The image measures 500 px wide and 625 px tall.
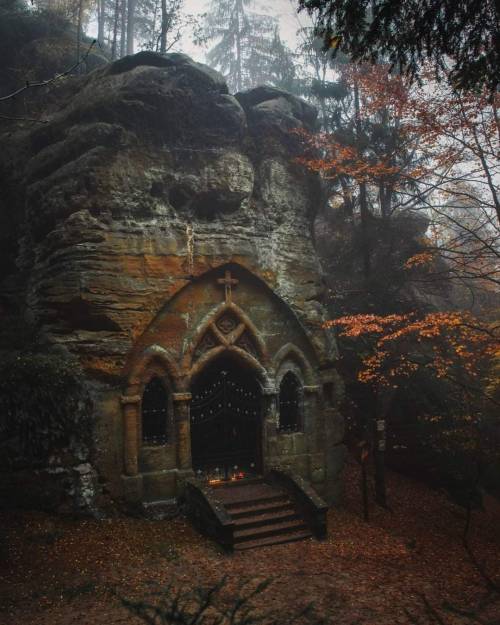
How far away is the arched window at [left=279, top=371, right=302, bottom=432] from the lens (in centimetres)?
1338

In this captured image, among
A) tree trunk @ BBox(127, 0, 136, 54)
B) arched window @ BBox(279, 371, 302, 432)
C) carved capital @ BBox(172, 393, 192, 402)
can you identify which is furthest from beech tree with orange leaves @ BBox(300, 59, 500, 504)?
tree trunk @ BBox(127, 0, 136, 54)

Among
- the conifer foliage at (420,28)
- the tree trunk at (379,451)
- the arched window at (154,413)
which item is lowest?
the tree trunk at (379,451)

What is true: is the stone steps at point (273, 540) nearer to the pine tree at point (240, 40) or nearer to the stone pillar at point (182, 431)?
the stone pillar at point (182, 431)

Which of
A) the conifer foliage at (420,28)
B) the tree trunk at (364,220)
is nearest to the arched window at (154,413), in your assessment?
the tree trunk at (364,220)

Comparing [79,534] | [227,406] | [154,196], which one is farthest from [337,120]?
[79,534]

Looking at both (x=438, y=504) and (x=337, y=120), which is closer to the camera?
(x=438, y=504)

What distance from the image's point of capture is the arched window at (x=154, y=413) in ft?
38.6

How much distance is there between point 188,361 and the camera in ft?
39.2

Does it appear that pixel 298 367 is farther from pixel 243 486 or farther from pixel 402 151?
pixel 402 151

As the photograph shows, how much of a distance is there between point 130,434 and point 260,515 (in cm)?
341

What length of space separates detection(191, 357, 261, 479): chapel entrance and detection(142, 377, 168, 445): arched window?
0.84 meters

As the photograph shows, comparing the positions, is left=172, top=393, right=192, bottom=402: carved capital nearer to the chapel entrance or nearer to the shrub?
the chapel entrance

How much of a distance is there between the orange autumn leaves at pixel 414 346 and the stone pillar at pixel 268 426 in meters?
2.31

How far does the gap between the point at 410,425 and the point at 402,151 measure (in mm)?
8397
